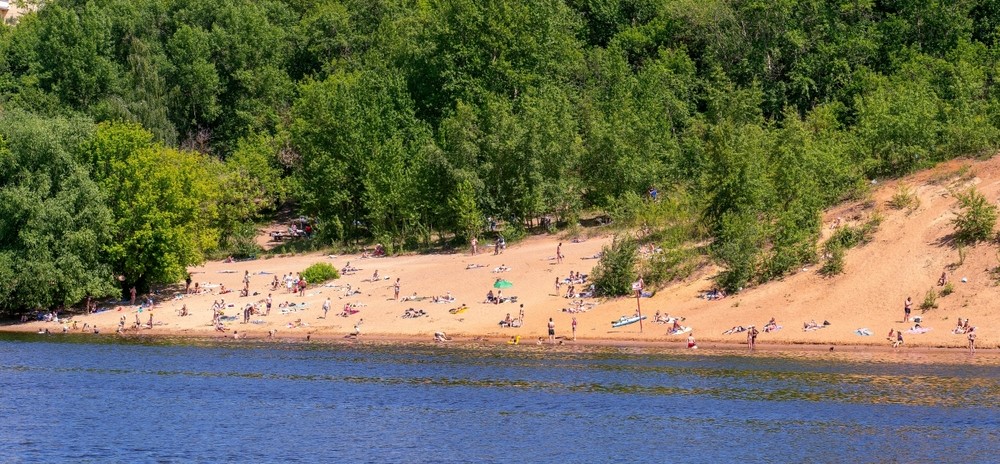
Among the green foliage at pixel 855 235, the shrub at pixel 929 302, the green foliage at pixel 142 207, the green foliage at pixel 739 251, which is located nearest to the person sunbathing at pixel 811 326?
the shrub at pixel 929 302

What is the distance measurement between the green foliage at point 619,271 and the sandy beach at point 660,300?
2.46 feet

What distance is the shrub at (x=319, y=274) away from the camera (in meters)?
74.9

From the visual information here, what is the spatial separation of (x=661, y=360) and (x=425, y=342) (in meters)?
12.5

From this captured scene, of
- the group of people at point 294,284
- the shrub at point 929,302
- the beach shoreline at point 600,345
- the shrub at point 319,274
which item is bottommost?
the beach shoreline at point 600,345

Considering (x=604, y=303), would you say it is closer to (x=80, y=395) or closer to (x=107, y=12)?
(x=80, y=395)

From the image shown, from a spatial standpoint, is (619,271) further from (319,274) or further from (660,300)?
(319,274)

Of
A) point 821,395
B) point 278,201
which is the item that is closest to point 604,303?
point 821,395

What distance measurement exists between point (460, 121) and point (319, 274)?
1439cm

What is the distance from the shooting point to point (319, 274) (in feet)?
246

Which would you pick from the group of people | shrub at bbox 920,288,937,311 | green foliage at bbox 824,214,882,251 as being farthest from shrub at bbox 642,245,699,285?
the group of people

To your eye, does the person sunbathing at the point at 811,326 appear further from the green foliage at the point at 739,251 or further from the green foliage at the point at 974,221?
the green foliage at the point at 974,221

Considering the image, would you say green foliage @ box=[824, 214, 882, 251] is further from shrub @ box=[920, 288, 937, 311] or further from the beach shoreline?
the beach shoreline

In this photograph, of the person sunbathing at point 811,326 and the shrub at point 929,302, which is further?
the person sunbathing at point 811,326

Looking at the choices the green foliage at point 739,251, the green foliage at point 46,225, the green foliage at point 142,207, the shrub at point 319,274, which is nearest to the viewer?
the green foliage at point 739,251
